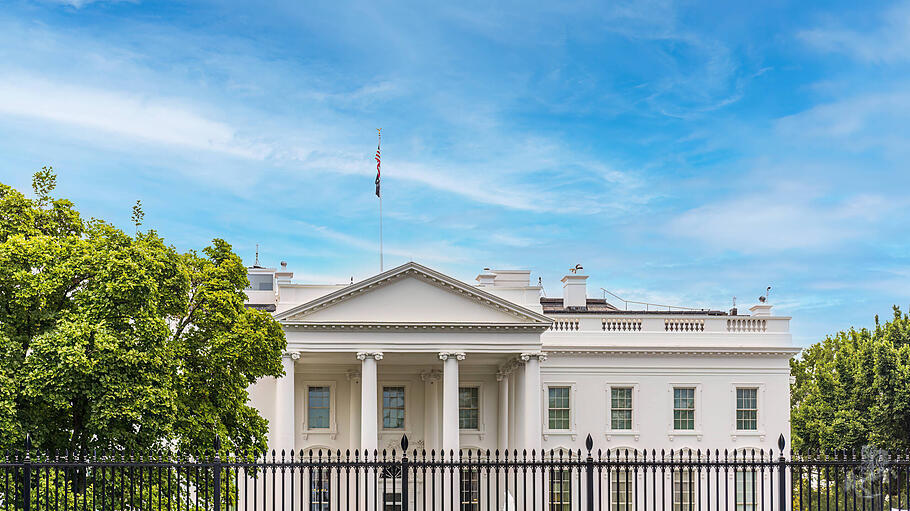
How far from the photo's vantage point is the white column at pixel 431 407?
38812 mm

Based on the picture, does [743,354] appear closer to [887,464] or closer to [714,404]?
[714,404]

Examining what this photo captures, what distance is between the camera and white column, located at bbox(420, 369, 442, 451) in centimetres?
3881

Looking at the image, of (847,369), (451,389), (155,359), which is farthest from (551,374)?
(155,359)

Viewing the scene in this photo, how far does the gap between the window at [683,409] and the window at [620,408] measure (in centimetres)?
188

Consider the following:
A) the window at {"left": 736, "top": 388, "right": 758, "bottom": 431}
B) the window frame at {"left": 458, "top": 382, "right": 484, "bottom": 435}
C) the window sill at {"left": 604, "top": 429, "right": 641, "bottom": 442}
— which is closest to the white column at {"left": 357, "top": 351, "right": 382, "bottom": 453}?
the window frame at {"left": 458, "top": 382, "right": 484, "bottom": 435}

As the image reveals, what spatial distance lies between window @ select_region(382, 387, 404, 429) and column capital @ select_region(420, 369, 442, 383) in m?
1.42

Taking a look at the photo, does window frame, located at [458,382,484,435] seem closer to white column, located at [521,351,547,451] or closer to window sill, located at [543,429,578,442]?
window sill, located at [543,429,578,442]

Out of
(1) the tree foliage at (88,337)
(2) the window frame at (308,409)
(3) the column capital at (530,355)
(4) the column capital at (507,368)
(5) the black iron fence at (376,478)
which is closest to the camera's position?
(5) the black iron fence at (376,478)

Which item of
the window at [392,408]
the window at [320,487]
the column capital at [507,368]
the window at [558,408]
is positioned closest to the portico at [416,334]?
the column capital at [507,368]

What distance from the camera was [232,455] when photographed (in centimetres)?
2661

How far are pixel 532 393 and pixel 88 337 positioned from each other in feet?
60.5

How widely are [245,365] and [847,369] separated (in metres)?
28.4

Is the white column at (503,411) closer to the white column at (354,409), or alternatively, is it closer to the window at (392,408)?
the window at (392,408)

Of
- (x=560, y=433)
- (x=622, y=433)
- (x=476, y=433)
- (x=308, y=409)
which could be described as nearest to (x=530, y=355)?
(x=560, y=433)
